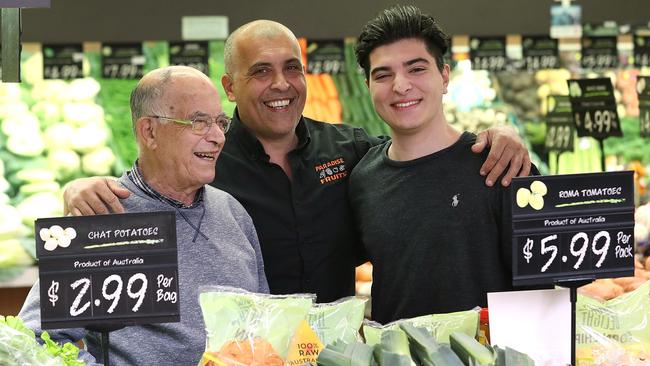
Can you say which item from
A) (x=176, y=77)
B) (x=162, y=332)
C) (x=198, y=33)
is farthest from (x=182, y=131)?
(x=198, y=33)

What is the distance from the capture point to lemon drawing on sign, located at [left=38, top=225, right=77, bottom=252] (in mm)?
2176

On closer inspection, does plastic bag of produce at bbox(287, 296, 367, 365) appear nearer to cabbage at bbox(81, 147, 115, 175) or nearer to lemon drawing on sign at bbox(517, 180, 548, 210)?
lemon drawing on sign at bbox(517, 180, 548, 210)

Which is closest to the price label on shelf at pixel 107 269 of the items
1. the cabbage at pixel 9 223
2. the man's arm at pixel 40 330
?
the man's arm at pixel 40 330

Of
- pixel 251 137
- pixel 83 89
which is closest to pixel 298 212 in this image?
pixel 251 137

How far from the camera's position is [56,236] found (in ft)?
7.18

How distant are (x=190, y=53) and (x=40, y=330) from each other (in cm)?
338

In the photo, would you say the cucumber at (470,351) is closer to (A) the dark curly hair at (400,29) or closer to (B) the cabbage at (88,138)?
(A) the dark curly hair at (400,29)

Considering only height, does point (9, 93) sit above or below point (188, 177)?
above

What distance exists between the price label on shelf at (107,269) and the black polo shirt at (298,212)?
1.01 metres

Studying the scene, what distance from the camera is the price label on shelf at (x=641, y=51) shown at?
225 inches

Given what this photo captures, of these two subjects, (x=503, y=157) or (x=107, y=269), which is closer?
(x=107, y=269)

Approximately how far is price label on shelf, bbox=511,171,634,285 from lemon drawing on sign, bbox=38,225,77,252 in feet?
3.50

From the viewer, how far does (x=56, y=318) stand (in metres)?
2.15

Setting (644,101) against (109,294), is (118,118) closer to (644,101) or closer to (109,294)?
(644,101)
